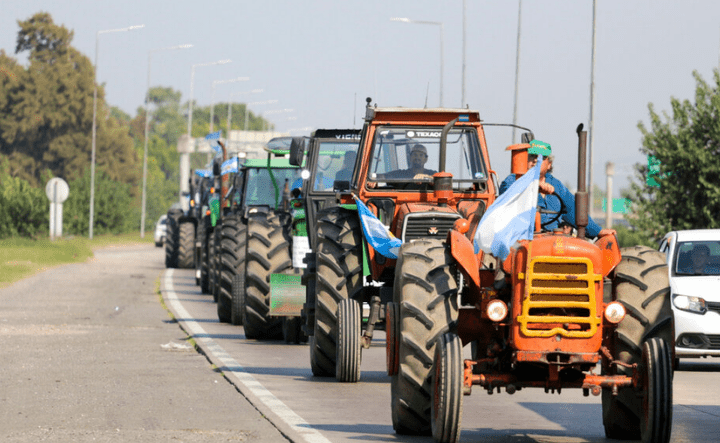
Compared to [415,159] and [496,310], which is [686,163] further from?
[496,310]

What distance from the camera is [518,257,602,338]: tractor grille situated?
8.95 metres

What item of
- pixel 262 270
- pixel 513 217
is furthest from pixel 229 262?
pixel 513 217

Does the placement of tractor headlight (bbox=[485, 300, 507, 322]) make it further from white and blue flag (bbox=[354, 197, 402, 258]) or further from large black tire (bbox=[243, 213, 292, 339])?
large black tire (bbox=[243, 213, 292, 339])

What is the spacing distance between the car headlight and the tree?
1533 centimetres

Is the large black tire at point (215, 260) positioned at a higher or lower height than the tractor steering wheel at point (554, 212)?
lower

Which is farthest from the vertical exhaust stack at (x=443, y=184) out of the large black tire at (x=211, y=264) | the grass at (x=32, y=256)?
the grass at (x=32, y=256)

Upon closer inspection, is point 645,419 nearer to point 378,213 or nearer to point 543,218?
point 543,218

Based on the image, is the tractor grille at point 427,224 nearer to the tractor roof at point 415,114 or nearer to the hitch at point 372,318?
the hitch at point 372,318

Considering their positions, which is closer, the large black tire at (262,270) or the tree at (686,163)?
the large black tire at (262,270)

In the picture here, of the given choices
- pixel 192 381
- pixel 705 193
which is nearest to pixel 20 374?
pixel 192 381

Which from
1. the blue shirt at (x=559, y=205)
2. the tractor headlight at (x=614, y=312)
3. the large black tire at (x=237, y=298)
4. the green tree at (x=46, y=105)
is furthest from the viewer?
the green tree at (x=46, y=105)

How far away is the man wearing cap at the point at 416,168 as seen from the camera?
14.0 m

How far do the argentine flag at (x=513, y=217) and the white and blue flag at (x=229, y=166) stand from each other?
18.3m

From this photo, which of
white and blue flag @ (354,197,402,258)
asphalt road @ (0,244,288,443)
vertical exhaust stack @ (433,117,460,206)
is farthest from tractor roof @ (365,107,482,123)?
asphalt road @ (0,244,288,443)
